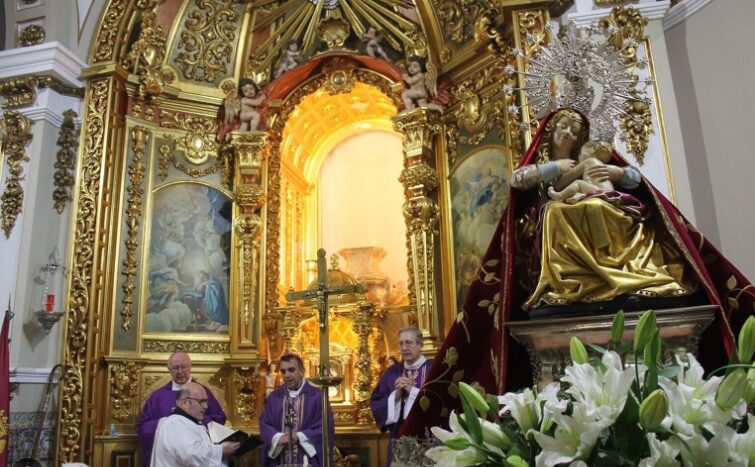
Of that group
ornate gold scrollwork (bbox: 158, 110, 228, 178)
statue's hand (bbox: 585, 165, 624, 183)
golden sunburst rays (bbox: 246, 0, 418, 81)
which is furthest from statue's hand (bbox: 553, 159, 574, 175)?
ornate gold scrollwork (bbox: 158, 110, 228, 178)

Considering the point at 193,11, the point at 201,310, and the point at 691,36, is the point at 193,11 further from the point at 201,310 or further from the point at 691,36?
the point at 691,36

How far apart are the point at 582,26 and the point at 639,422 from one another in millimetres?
5096

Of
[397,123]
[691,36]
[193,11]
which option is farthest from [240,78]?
[691,36]

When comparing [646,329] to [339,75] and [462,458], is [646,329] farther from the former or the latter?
[339,75]

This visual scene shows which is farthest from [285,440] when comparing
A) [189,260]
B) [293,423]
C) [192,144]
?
[192,144]

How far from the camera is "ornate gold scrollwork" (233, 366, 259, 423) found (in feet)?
24.4

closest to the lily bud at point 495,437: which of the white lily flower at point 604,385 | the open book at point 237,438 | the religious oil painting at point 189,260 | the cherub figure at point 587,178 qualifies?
the white lily flower at point 604,385

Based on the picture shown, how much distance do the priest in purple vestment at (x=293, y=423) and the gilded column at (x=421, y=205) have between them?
1.53 metres

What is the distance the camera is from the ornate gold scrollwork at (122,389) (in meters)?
6.95

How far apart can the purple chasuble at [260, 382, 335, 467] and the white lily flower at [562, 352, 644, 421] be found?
481 cm

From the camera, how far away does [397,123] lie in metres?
7.64

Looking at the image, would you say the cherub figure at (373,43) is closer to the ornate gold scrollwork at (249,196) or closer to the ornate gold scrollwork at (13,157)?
the ornate gold scrollwork at (249,196)

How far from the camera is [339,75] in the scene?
827 cm

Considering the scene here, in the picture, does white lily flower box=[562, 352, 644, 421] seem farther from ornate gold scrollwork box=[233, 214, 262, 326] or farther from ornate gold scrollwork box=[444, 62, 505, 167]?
ornate gold scrollwork box=[233, 214, 262, 326]
